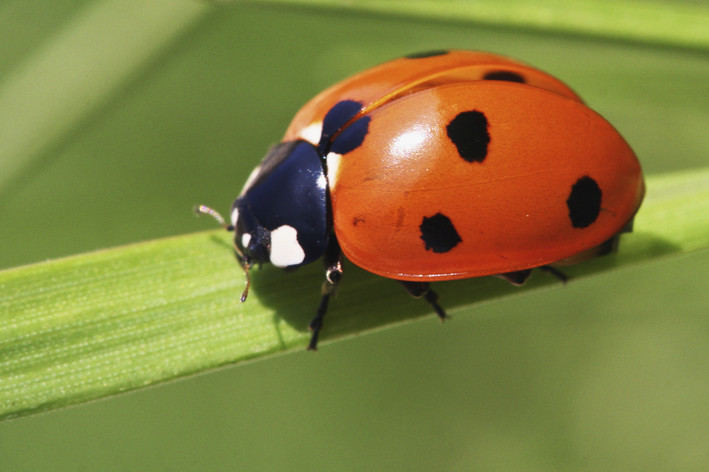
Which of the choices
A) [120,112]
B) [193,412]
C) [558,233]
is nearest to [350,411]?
[193,412]

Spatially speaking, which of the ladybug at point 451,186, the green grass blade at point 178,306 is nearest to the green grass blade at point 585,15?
the ladybug at point 451,186

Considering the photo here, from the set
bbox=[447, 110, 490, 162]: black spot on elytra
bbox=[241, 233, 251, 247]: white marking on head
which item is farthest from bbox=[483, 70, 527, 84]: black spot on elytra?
bbox=[241, 233, 251, 247]: white marking on head

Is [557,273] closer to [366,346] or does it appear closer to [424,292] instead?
[424,292]

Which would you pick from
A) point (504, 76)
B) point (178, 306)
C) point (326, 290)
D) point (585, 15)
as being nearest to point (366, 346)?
point (326, 290)

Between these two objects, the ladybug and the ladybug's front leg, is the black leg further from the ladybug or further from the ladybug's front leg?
the ladybug's front leg

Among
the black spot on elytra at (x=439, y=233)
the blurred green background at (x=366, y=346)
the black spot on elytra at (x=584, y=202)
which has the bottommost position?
the blurred green background at (x=366, y=346)

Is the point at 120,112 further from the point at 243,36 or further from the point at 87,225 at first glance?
the point at 243,36

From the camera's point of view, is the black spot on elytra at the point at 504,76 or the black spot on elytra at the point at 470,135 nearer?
the black spot on elytra at the point at 470,135

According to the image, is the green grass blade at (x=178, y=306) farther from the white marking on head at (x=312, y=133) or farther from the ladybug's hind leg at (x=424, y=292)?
the white marking on head at (x=312, y=133)
